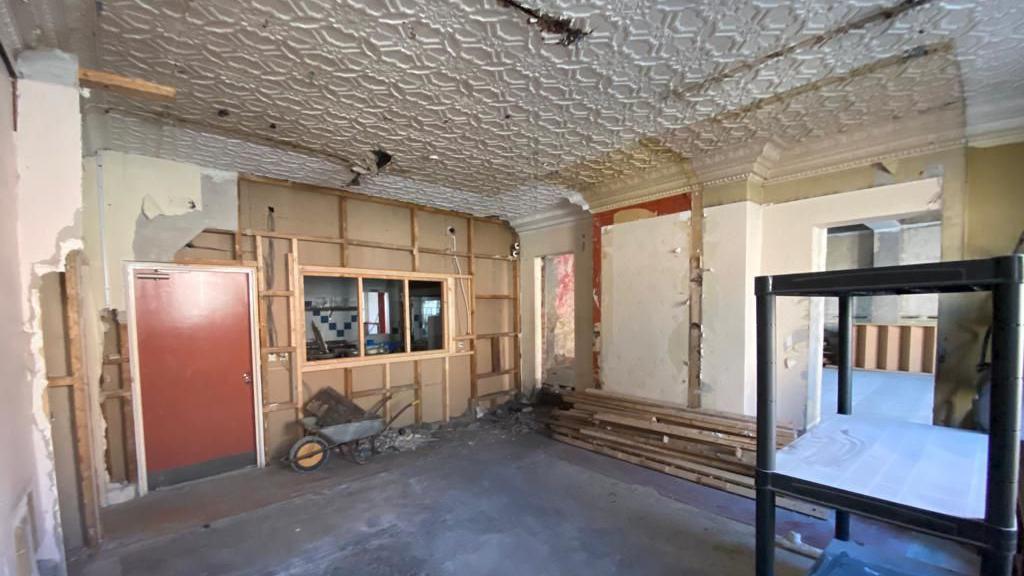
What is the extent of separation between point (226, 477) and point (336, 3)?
13.5 ft

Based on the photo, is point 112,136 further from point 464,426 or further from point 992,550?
point 992,550

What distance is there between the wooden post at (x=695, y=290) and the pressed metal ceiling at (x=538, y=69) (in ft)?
2.34

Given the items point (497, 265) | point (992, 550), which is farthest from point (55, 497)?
point (497, 265)

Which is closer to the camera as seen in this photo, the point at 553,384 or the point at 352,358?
the point at 352,358

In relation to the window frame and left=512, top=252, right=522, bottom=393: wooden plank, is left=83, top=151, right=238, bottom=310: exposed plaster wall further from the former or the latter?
left=512, top=252, right=522, bottom=393: wooden plank

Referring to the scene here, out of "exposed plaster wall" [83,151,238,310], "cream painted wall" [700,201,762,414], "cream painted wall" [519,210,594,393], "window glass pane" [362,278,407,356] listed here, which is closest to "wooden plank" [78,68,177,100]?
"exposed plaster wall" [83,151,238,310]

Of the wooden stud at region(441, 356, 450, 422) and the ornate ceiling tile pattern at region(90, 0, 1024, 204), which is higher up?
the ornate ceiling tile pattern at region(90, 0, 1024, 204)

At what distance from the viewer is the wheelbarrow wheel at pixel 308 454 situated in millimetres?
3750

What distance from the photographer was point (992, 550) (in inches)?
42.4

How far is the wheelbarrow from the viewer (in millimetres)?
3783

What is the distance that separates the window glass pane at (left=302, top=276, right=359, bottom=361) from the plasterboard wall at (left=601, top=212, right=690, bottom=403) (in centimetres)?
321

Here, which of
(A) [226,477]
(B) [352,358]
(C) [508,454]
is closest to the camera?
(A) [226,477]

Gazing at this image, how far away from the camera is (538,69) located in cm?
219

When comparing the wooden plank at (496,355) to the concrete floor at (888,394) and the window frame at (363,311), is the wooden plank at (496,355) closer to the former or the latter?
the window frame at (363,311)
